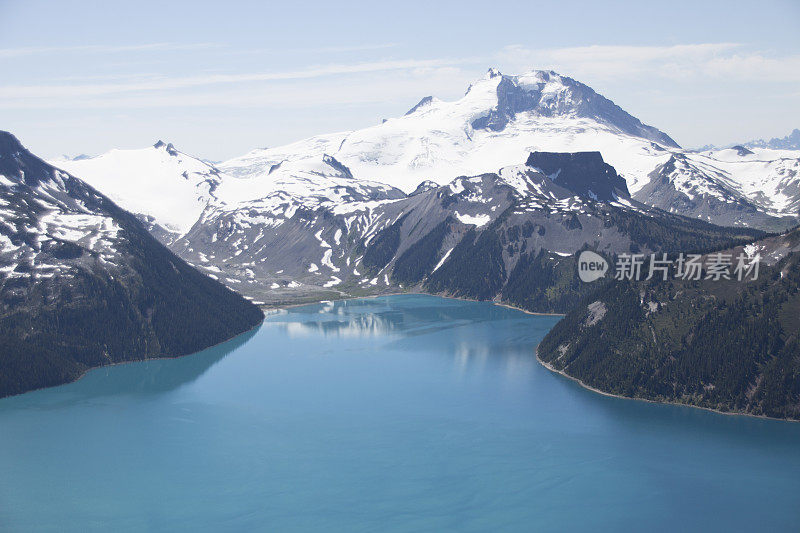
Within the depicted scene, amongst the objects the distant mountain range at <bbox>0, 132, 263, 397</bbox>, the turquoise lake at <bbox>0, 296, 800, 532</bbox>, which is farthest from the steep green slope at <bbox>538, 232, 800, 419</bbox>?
the distant mountain range at <bbox>0, 132, 263, 397</bbox>

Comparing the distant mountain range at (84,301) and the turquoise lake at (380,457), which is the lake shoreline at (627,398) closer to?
the turquoise lake at (380,457)

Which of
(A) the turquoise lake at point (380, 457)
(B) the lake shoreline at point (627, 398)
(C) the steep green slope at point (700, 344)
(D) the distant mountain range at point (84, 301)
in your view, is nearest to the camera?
(A) the turquoise lake at point (380, 457)

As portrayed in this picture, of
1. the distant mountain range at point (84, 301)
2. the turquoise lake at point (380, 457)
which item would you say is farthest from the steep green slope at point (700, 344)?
the distant mountain range at point (84, 301)

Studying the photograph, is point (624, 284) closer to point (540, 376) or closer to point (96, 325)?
point (540, 376)

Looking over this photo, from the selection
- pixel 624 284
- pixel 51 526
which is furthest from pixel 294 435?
pixel 624 284

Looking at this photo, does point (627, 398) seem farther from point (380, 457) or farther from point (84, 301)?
point (84, 301)

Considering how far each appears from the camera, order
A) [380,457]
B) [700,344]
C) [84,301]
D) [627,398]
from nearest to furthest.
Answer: [380,457] < [700,344] < [627,398] < [84,301]

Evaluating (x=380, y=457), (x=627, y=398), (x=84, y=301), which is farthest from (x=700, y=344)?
(x=84, y=301)

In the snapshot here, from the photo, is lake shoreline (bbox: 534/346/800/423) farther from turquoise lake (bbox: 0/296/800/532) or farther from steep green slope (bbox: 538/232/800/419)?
turquoise lake (bbox: 0/296/800/532)
